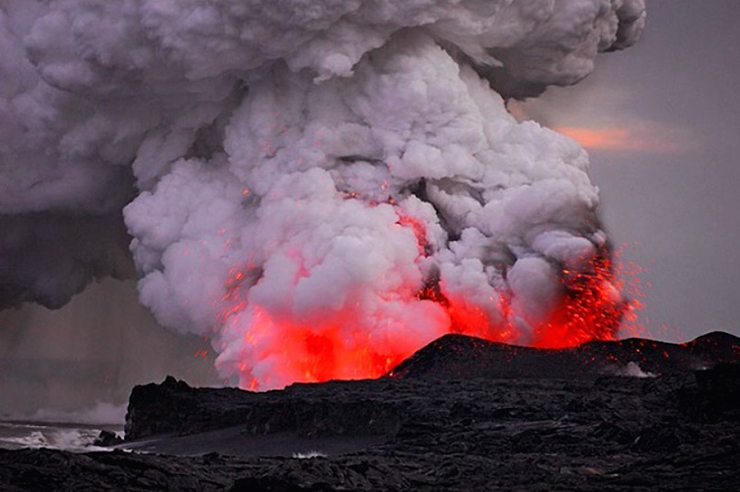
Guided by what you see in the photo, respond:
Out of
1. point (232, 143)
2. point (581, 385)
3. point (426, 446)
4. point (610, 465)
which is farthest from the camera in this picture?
point (232, 143)

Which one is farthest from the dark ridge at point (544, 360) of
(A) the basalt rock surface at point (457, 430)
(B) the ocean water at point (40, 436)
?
(B) the ocean water at point (40, 436)

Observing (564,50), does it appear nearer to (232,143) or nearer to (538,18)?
(538,18)

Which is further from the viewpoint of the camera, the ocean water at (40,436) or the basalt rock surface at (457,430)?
the ocean water at (40,436)

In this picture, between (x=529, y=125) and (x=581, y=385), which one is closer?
(x=581, y=385)

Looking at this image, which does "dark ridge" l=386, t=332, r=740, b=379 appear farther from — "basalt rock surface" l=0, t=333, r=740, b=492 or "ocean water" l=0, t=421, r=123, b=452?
"ocean water" l=0, t=421, r=123, b=452

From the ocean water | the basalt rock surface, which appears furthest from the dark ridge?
the ocean water

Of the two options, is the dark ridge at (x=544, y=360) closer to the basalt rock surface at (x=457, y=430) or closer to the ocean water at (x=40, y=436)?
the basalt rock surface at (x=457, y=430)

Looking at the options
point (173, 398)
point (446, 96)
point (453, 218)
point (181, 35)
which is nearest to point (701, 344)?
point (453, 218)

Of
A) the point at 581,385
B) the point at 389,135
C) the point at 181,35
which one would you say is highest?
the point at 181,35
